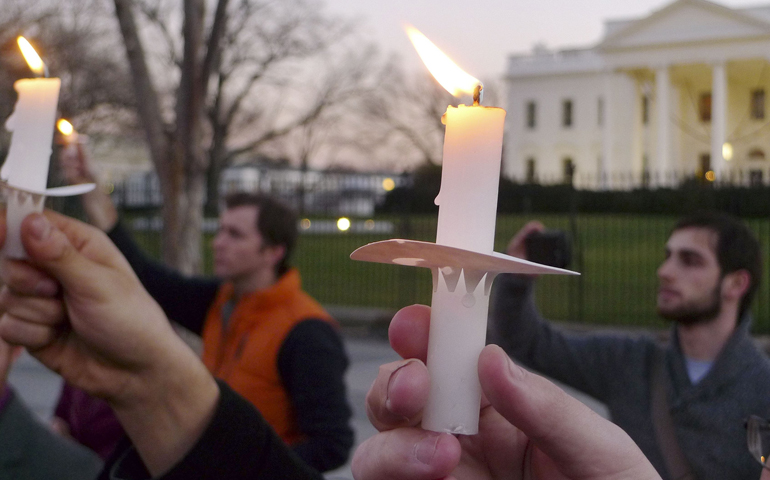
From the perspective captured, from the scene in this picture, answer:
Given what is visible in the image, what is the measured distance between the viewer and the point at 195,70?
6629 mm

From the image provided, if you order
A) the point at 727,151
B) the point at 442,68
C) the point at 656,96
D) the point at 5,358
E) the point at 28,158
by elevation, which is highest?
the point at 656,96

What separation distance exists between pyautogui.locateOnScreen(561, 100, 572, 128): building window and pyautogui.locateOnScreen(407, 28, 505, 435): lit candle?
57939 millimetres

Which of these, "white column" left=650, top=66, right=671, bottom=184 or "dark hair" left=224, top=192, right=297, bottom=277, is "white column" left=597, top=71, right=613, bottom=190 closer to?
"white column" left=650, top=66, right=671, bottom=184

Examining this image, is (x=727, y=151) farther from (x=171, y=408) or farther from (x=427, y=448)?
(x=427, y=448)

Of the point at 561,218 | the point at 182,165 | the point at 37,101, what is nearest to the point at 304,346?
the point at 37,101

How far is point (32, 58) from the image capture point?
1135 millimetres

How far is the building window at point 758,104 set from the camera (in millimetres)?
47094

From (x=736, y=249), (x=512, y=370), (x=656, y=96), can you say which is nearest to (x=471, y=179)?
(x=512, y=370)

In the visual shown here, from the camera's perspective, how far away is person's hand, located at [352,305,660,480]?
786 millimetres

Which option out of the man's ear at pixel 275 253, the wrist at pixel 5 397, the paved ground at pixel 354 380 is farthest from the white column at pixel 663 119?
the wrist at pixel 5 397

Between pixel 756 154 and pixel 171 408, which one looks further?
pixel 756 154

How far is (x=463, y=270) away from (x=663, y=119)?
5045cm

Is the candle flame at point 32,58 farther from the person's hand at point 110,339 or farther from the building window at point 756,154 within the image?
the building window at point 756,154

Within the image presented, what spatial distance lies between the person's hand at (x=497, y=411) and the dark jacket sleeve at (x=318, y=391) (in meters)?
2.20
